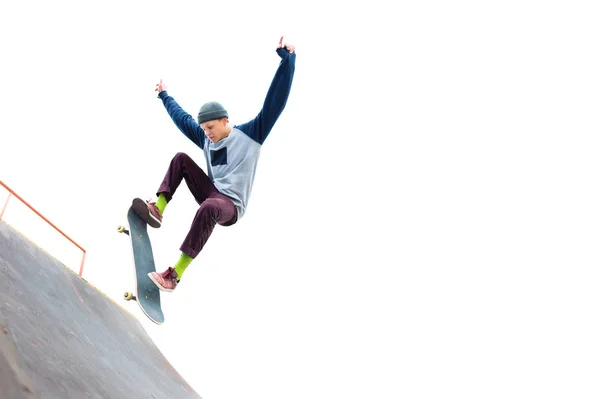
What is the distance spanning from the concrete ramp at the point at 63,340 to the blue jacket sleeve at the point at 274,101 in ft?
5.27

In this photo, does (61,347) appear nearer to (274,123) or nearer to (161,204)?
(161,204)

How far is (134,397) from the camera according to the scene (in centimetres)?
287

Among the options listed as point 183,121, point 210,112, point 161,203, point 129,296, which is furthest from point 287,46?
point 129,296

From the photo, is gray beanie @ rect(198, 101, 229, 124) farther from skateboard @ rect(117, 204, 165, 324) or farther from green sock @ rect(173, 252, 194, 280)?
green sock @ rect(173, 252, 194, 280)

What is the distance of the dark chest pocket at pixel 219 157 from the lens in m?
4.46

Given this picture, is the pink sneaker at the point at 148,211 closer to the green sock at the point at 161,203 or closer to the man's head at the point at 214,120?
the green sock at the point at 161,203

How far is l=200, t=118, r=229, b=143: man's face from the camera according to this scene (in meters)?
4.37

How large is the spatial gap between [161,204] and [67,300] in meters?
1.29

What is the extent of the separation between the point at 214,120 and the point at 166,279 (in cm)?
120

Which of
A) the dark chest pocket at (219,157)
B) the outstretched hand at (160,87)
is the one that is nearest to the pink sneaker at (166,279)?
the dark chest pocket at (219,157)

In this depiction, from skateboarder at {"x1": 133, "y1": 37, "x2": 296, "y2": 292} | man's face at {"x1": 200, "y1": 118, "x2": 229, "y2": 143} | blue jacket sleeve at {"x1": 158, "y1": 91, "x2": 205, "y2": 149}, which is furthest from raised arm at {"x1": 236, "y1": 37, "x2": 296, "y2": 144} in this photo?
blue jacket sleeve at {"x1": 158, "y1": 91, "x2": 205, "y2": 149}

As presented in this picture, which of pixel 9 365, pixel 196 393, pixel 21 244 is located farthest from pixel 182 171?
pixel 9 365

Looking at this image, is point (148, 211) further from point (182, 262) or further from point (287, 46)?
point (287, 46)

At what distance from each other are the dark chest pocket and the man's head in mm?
87
